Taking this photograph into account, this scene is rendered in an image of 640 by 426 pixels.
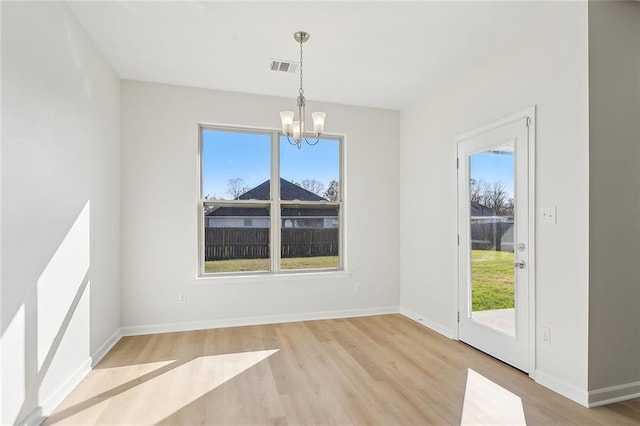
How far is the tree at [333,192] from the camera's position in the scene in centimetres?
461

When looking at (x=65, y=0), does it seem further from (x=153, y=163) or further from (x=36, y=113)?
(x=153, y=163)

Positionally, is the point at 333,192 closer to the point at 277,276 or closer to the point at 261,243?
the point at 261,243

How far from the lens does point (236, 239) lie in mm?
4254

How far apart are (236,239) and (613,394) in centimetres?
375

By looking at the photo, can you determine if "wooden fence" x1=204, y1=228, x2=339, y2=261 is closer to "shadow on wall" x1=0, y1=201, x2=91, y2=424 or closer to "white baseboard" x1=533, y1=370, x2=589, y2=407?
"shadow on wall" x1=0, y1=201, x2=91, y2=424

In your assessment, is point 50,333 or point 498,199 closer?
point 50,333

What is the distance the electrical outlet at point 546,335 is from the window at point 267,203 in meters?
2.52

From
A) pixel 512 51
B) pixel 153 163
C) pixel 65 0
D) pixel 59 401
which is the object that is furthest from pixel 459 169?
pixel 59 401

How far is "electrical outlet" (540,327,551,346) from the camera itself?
257cm

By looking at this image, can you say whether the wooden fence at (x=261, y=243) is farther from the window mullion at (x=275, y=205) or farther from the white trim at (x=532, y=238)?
the white trim at (x=532, y=238)

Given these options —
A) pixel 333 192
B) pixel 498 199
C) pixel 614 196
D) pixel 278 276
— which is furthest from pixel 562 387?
pixel 333 192

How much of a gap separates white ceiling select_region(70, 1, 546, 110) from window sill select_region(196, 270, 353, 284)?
227 cm

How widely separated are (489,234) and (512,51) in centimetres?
162

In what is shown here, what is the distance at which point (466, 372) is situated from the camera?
281 cm
